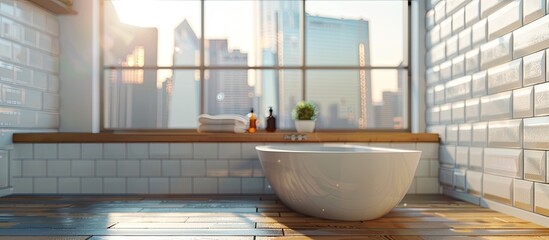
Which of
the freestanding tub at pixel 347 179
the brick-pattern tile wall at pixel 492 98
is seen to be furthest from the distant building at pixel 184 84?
the brick-pattern tile wall at pixel 492 98

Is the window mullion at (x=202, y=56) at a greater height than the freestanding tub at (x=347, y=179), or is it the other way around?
the window mullion at (x=202, y=56)

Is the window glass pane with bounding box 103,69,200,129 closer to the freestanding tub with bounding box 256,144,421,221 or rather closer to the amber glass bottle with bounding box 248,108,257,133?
the amber glass bottle with bounding box 248,108,257,133

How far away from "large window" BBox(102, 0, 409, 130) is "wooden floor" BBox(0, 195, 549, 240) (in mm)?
1000

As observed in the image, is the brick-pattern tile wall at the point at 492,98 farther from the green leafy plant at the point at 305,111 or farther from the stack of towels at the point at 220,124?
the stack of towels at the point at 220,124

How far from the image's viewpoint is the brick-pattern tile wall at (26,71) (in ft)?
9.13

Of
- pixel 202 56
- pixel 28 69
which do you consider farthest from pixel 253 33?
pixel 28 69

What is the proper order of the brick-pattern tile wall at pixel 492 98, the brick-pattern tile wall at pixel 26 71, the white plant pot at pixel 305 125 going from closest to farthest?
the brick-pattern tile wall at pixel 492 98 < the brick-pattern tile wall at pixel 26 71 < the white plant pot at pixel 305 125

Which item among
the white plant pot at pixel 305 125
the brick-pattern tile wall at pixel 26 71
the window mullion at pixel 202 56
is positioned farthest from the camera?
the window mullion at pixel 202 56

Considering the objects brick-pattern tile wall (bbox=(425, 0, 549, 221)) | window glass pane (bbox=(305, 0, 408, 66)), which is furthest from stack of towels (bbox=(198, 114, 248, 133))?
brick-pattern tile wall (bbox=(425, 0, 549, 221))

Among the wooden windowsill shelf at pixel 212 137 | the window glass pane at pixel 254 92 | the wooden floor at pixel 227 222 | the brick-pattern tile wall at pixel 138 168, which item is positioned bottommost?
the wooden floor at pixel 227 222

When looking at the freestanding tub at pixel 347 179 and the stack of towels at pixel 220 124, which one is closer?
the freestanding tub at pixel 347 179

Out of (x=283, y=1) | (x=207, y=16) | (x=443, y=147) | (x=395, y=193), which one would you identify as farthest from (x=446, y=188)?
(x=207, y=16)

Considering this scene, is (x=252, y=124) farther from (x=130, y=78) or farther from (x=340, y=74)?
(x=130, y=78)

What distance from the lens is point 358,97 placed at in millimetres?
3549
